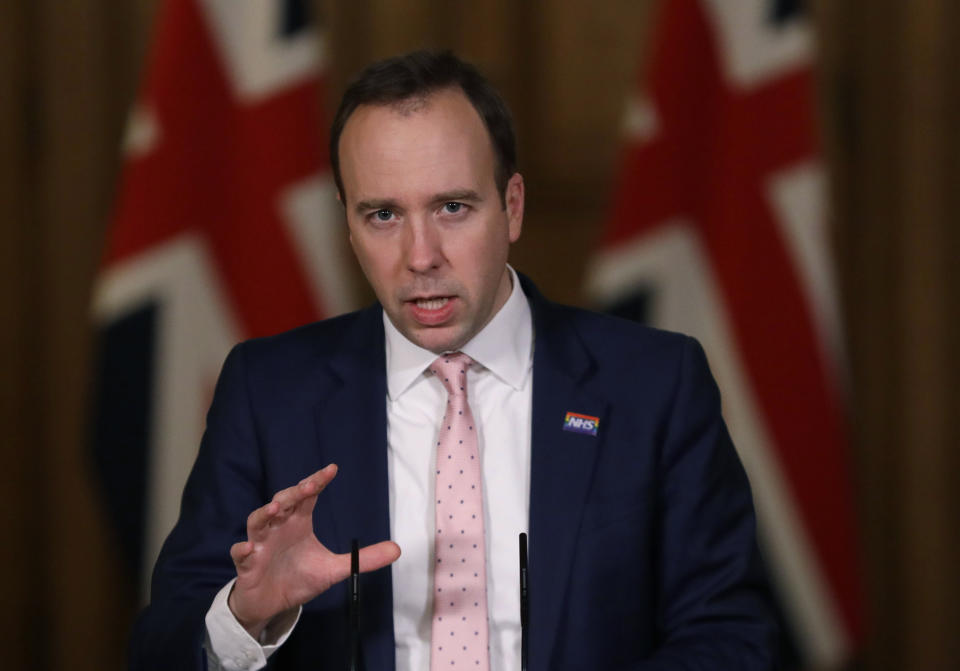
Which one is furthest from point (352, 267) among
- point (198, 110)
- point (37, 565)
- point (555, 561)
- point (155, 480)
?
point (555, 561)

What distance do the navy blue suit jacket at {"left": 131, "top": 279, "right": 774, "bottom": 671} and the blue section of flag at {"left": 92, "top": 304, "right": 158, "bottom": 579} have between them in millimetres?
1090

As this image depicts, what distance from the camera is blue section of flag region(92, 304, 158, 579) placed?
2.88 metres

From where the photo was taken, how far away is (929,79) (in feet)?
10.9

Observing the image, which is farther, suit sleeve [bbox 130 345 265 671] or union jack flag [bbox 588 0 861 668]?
union jack flag [bbox 588 0 861 668]

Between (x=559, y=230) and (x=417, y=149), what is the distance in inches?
70.8

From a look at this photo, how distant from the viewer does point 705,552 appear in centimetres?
170

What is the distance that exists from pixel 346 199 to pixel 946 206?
226 centimetres

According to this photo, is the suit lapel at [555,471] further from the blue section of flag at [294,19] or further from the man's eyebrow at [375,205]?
the blue section of flag at [294,19]

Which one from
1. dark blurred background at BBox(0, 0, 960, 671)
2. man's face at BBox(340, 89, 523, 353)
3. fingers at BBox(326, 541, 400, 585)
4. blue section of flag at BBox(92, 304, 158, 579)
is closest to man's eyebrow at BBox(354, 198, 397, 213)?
man's face at BBox(340, 89, 523, 353)

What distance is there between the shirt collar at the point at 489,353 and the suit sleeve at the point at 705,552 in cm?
27

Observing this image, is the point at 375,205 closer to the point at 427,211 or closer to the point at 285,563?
the point at 427,211

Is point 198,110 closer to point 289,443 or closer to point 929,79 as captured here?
point 289,443

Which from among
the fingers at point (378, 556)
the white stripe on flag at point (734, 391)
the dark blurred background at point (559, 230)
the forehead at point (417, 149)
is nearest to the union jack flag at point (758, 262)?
the white stripe on flag at point (734, 391)

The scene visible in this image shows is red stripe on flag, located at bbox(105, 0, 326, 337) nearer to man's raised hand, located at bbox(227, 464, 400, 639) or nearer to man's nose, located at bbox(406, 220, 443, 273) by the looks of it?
man's nose, located at bbox(406, 220, 443, 273)
